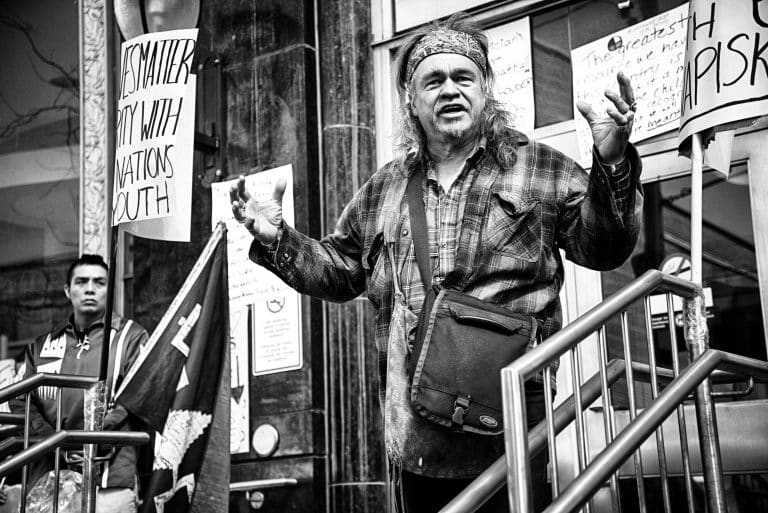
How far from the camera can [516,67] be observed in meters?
5.57

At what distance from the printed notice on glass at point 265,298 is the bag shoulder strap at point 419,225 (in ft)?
8.05

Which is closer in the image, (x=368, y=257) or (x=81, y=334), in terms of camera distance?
(x=368, y=257)

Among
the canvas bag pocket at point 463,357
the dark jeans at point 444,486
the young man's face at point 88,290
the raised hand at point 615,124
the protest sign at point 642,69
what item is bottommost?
the dark jeans at point 444,486

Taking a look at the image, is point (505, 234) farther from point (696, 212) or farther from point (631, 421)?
point (696, 212)

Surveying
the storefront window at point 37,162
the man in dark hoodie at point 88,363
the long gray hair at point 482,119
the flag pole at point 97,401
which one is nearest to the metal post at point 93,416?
the flag pole at point 97,401

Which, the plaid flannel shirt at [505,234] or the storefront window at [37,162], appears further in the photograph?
the storefront window at [37,162]

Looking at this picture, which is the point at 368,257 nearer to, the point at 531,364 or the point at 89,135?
the point at 531,364

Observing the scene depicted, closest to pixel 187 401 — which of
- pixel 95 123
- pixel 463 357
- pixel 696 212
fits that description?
pixel 463 357

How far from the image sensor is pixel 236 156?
631 cm

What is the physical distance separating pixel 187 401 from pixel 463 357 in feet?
7.25

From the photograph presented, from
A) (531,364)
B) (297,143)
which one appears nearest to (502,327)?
(531,364)

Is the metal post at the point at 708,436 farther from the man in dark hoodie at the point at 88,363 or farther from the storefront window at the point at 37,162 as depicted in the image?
the storefront window at the point at 37,162

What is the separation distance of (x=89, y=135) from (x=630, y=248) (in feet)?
16.4

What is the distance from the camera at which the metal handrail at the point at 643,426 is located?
2627 millimetres
